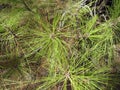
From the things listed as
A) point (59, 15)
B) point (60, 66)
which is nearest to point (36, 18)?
point (59, 15)

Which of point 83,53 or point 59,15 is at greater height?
point 59,15

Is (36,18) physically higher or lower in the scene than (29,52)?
higher

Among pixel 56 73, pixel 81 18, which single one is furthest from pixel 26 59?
pixel 81 18

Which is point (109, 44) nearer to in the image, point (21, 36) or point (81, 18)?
point (81, 18)

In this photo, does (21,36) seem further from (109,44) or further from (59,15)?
(109,44)

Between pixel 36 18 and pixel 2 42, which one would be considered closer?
pixel 36 18

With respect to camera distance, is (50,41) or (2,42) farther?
(2,42)

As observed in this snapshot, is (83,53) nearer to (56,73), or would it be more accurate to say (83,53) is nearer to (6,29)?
(56,73)

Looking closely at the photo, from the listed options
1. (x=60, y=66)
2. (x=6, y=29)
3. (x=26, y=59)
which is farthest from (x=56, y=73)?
(x=6, y=29)
